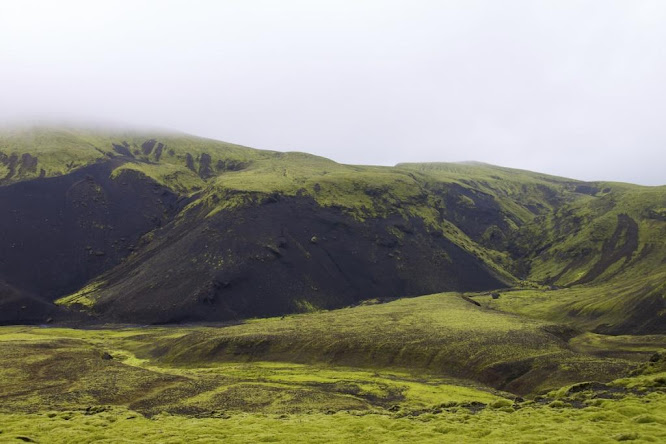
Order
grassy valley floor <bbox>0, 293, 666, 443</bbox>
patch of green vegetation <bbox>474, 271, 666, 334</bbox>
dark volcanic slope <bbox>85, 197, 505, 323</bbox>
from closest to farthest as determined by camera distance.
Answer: grassy valley floor <bbox>0, 293, 666, 443</bbox> < patch of green vegetation <bbox>474, 271, 666, 334</bbox> < dark volcanic slope <bbox>85, 197, 505, 323</bbox>

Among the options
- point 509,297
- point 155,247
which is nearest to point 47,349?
point 155,247

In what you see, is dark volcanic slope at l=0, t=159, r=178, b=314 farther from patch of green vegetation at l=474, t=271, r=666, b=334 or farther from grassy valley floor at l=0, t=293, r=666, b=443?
patch of green vegetation at l=474, t=271, r=666, b=334

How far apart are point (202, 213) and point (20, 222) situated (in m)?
Result: 66.8

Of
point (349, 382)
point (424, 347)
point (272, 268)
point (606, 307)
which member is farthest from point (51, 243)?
point (606, 307)

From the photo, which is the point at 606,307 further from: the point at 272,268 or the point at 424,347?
the point at 272,268

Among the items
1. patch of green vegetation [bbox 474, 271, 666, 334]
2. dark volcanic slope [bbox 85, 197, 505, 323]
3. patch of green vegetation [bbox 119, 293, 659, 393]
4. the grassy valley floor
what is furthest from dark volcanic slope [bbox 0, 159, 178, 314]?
patch of green vegetation [bbox 474, 271, 666, 334]

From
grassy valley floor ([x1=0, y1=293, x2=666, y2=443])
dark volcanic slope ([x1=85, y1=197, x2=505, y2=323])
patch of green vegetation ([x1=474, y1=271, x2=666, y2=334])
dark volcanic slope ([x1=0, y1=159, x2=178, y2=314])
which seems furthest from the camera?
dark volcanic slope ([x1=0, y1=159, x2=178, y2=314])

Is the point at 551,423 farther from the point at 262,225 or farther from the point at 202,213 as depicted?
the point at 202,213

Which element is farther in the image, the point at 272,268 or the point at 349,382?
the point at 272,268

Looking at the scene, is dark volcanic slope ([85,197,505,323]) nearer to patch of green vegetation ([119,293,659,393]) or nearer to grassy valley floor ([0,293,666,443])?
grassy valley floor ([0,293,666,443])

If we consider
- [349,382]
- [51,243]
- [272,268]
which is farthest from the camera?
[51,243]

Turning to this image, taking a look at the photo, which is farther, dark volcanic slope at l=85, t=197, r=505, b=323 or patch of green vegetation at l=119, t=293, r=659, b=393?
dark volcanic slope at l=85, t=197, r=505, b=323

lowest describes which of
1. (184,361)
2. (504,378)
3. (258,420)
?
(184,361)

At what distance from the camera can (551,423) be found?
2944cm
